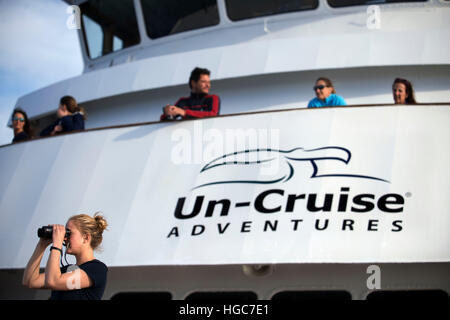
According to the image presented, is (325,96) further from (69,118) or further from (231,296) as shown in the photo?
(69,118)

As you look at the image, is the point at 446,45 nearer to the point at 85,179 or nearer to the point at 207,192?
the point at 207,192

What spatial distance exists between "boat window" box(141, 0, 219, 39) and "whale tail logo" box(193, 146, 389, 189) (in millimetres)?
3289

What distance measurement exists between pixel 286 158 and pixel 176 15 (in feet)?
12.9

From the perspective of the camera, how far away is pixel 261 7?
6914 millimetres

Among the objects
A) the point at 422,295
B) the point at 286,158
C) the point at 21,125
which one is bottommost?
the point at 422,295

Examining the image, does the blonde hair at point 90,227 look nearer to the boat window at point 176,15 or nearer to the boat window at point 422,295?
the boat window at point 422,295

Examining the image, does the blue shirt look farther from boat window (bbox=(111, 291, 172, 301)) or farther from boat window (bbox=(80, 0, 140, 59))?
boat window (bbox=(80, 0, 140, 59))

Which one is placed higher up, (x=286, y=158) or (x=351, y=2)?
(x=351, y=2)

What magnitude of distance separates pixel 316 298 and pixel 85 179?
8.25 feet

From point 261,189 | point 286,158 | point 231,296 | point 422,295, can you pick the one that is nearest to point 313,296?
point 231,296

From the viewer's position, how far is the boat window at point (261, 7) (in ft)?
22.4

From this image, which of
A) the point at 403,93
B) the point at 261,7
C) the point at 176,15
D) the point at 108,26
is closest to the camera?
the point at 403,93

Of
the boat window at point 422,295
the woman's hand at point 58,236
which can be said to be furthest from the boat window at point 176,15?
the woman's hand at point 58,236

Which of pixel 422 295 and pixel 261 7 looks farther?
pixel 261 7
